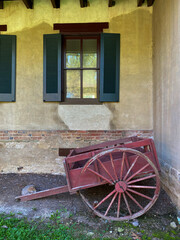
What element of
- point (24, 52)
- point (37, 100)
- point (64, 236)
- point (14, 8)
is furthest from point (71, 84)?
point (64, 236)

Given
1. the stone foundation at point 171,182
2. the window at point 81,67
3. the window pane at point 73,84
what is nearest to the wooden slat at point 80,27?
the window at point 81,67

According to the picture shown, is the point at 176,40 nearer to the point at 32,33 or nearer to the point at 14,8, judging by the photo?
the point at 32,33

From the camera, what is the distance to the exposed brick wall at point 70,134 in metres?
3.84

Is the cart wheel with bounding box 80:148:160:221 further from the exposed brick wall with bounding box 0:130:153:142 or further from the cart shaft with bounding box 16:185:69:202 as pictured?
the exposed brick wall with bounding box 0:130:153:142

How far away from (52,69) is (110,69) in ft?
4.65

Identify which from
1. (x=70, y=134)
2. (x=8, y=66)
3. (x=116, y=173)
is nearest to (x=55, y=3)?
(x=8, y=66)

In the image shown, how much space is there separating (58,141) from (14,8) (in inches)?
138

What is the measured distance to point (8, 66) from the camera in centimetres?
390

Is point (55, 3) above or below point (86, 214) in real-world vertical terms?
above

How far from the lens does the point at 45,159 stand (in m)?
3.88

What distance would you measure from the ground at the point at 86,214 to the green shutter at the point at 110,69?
2.32 metres

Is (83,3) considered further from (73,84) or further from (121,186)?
(121,186)

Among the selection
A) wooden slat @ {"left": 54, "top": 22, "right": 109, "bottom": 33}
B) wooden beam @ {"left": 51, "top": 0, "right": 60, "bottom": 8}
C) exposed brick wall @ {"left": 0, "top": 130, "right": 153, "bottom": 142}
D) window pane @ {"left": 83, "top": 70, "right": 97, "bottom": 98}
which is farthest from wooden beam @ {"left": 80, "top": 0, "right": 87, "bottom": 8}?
exposed brick wall @ {"left": 0, "top": 130, "right": 153, "bottom": 142}

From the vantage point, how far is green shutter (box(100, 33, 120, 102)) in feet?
12.6
